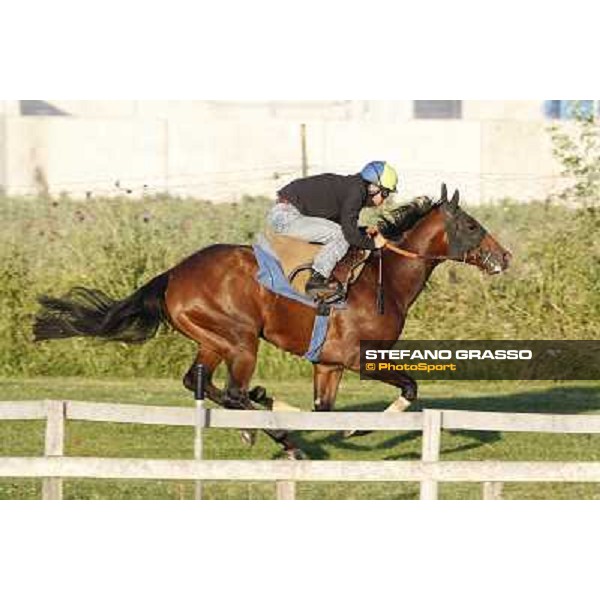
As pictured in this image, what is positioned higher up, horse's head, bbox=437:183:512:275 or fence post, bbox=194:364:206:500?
horse's head, bbox=437:183:512:275

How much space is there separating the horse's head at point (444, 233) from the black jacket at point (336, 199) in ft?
1.84

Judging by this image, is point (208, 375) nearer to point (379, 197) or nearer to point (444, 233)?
point (379, 197)

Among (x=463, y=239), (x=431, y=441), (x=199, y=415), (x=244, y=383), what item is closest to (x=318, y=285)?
(x=244, y=383)

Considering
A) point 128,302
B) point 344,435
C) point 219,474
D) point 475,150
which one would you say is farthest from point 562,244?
point 219,474

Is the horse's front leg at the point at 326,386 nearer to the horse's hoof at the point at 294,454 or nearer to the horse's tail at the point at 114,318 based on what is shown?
the horse's hoof at the point at 294,454

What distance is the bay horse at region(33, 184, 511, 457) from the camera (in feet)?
44.7

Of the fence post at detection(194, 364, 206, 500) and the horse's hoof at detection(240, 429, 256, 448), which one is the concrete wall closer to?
the horse's hoof at detection(240, 429, 256, 448)

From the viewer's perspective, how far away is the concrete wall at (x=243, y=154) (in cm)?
A: 1953

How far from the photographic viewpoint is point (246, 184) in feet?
66.3

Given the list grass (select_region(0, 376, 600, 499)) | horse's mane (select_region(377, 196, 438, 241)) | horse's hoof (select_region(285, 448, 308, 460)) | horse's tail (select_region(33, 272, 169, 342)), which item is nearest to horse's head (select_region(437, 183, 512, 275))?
horse's mane (select_region(377, 196, 438, 241))

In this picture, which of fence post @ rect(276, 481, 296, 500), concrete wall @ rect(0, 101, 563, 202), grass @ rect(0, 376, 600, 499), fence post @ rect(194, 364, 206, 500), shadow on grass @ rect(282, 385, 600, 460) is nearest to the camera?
fence post @ rect(276, 481, 296, 500)

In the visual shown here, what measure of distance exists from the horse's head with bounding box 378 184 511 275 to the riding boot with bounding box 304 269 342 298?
0.77 meters

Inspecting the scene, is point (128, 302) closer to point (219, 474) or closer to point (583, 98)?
point (219, 474)

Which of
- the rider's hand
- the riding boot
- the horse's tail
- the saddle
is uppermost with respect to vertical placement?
the rider's hand
